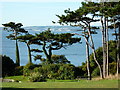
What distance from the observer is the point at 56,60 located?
74.6 feet

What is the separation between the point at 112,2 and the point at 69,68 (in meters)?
4.21

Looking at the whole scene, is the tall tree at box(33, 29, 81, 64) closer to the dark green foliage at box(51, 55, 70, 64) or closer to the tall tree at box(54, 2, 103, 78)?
the dark green foliage at box(51, 55, 70, 64)

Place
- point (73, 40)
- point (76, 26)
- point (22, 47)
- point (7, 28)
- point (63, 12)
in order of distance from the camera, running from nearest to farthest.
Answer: point (63, 12) → point (76, 26) → point (73, 40) → point (7, 28) → point (22, 47)

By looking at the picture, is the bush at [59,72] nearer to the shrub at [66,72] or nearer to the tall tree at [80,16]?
the shrub at [66,72]

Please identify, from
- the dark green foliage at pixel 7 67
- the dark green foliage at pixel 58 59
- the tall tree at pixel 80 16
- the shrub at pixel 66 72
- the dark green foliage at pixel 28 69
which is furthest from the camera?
the dark green foliage at pixel 58 59

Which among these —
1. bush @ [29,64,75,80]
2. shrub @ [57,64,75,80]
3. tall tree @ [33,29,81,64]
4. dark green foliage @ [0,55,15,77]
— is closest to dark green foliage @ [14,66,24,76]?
dark green foliage @ [0,55,15,77]

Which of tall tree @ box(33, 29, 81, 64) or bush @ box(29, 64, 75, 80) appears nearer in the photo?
bush @ box(29, 64, 75, 80)

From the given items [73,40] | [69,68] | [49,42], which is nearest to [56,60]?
[49,42]

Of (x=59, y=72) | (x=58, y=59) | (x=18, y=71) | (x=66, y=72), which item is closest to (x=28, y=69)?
(x=18, y=71)

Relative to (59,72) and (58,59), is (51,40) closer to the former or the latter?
(58,59)

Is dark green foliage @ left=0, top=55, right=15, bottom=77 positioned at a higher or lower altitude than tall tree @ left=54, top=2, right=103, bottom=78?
lower

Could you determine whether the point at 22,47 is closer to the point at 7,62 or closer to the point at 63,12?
the point at 7,62

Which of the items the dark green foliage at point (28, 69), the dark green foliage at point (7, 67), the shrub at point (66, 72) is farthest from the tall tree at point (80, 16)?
the dark green foliage at point (7, 67)

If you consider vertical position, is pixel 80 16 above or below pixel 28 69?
above
